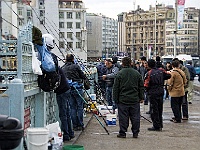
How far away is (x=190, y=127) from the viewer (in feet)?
39.0

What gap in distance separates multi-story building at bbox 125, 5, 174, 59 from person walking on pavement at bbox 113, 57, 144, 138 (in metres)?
166

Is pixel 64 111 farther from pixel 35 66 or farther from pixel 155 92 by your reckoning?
pixel 155 92

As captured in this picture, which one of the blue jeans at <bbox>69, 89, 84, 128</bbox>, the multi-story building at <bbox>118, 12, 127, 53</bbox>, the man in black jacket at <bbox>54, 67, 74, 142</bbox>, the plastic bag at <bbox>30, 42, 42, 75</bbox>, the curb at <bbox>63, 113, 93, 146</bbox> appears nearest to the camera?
the plastic bag at <bbox>30, 42, 42, 75</bbox>

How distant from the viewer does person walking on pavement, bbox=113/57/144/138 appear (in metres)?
Result: 9.80

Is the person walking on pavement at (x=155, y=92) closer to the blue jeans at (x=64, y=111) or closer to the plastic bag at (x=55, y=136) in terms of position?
the blue jeans at (x=64, y=111)

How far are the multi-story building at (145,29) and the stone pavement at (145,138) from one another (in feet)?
540

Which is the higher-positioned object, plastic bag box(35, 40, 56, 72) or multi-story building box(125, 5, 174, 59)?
multi-story building box(125, 5, 174, 59)

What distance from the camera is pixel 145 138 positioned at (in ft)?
32.9

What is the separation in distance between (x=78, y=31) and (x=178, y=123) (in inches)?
3954

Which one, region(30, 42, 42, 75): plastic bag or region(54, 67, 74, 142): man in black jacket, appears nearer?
region(30, 42, 42, 75): plastic bag

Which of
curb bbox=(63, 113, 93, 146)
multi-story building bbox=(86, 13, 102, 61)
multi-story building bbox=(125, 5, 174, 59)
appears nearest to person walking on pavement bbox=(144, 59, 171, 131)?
curb bbox=(63, 113, 93, 146)

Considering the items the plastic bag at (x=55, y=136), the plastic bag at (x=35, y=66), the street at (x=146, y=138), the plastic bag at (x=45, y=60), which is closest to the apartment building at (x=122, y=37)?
the street at (x=146, y=138)

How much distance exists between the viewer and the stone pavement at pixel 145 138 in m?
9.02

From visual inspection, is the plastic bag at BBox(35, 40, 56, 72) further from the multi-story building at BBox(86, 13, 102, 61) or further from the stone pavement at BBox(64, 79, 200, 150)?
the multi-story building at BBox(86, 13, 102, 61)
